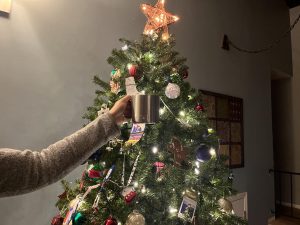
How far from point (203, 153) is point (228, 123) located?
5.63 feet

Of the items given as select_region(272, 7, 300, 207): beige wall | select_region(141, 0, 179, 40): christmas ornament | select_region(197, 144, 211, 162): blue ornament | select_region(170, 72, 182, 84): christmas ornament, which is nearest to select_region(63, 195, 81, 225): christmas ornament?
select_region(197, 144, 211, 162): blue ornament

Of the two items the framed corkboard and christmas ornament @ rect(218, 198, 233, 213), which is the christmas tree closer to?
christmas ornament @ rect(218, 198, 233, 213)

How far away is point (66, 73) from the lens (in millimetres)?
1632

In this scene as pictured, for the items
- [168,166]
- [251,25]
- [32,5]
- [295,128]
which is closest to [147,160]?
[168,166]

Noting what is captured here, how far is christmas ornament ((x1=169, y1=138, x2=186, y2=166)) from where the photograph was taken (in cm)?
108

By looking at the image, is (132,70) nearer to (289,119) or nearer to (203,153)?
(203,153)

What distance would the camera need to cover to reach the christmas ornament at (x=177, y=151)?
108 centimetres

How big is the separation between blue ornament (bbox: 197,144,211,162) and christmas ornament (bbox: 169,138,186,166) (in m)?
0.07

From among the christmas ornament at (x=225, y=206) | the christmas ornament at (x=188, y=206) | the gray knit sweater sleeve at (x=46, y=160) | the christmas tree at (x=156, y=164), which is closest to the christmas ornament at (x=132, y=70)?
the christmas tree at (x=156, y=164)

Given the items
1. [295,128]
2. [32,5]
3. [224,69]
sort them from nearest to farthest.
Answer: [32,5], [224,69], [295,128]

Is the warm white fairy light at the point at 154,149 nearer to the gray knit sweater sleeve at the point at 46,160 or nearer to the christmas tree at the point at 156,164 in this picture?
the christmas tree at the point at 156,164

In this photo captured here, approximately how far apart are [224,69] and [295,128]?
216 cm

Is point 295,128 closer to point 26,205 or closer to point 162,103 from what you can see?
point 162,103

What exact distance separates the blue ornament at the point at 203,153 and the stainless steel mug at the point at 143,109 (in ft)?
1.12
